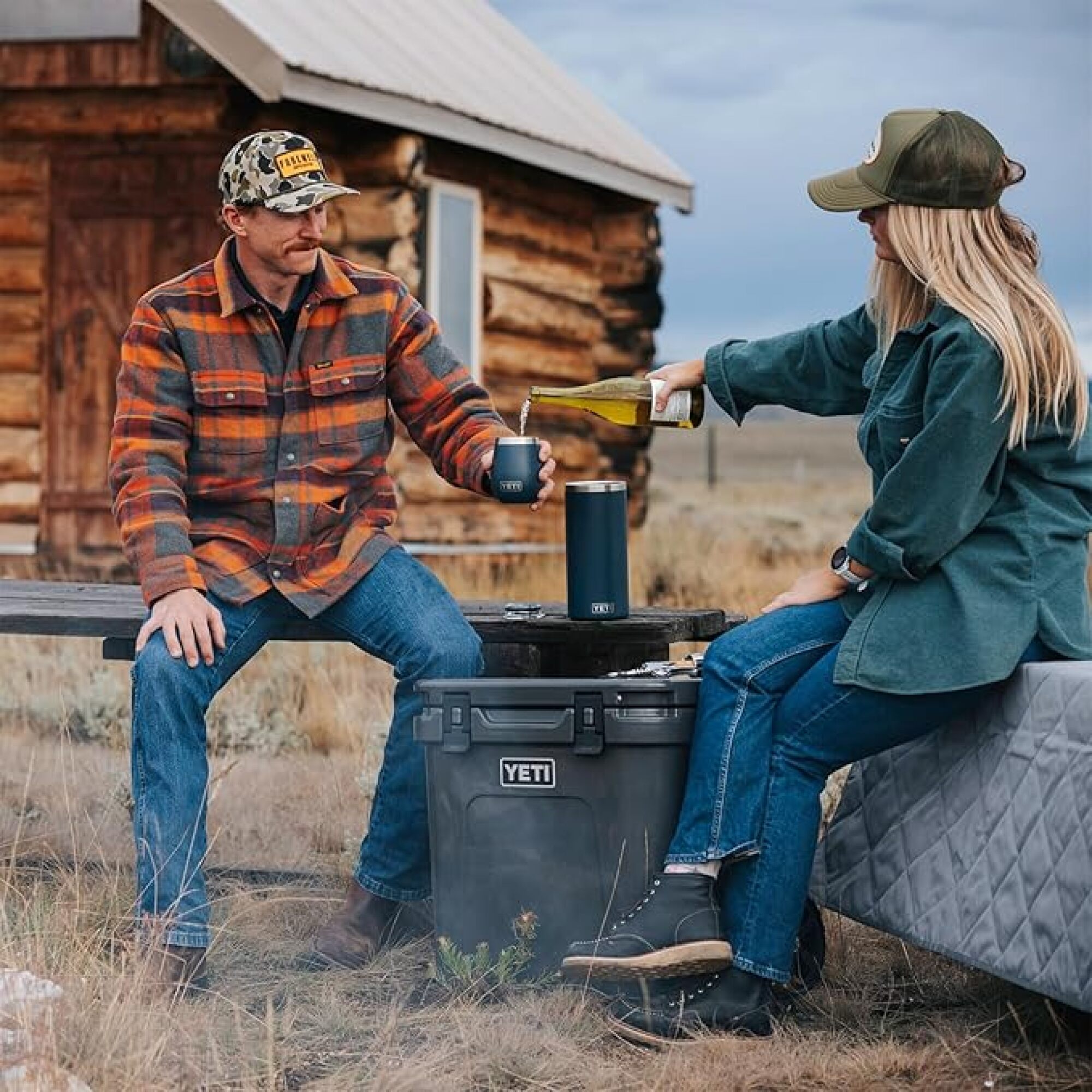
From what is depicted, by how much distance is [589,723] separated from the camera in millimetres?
3662

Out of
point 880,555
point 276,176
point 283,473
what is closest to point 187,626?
point 283,473

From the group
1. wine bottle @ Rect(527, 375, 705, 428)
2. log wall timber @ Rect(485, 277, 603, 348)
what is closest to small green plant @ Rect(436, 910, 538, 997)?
wine bottle @ Rect(527, 375, 705, 428)

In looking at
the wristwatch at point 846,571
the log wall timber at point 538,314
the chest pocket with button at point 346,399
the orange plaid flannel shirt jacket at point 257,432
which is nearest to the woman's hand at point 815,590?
the wristwatch at point 846,571

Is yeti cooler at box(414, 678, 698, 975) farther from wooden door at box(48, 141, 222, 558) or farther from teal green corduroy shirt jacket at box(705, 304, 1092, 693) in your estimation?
wooden door at box(48, 141, 222, 558)

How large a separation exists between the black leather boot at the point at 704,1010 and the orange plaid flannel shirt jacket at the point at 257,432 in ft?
3.78

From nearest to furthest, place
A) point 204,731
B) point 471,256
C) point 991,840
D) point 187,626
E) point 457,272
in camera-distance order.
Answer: point 991,840, point 187,626, point 204,731, point 457,272, point 471,256

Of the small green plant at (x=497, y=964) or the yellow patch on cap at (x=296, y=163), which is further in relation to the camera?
the yellow patch on cap at (x=296, y=163)

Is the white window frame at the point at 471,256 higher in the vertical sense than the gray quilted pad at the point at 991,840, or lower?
higher

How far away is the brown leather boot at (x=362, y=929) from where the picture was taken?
13.4 ft

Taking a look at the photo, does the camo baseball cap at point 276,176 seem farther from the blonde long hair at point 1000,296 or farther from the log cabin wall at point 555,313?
the log cabin wall at point 555,313

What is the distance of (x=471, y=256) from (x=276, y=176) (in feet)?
22.9

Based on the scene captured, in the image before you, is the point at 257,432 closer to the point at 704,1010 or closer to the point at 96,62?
the point at 704,1010

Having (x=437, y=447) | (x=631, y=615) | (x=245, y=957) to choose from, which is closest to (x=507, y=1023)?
(x=245, y=957)

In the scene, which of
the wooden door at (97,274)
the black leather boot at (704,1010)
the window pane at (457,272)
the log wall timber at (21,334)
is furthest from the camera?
the window pane at (457,272)
